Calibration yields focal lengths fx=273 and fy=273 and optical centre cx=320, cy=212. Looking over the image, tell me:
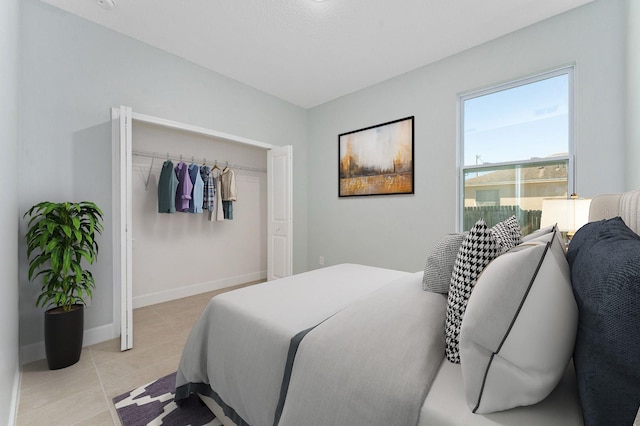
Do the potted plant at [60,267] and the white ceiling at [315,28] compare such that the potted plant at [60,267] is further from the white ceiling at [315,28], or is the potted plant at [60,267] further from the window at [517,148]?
the window at [517,148]

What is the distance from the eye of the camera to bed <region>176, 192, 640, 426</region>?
28.0 inches

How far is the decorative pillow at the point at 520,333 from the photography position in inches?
23.7

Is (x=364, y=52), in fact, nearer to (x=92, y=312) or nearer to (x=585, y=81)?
(x=585, y=81)

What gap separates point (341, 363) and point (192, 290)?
3236 mm

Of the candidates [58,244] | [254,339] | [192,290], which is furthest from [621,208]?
[192,290]

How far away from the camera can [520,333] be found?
0.60 m

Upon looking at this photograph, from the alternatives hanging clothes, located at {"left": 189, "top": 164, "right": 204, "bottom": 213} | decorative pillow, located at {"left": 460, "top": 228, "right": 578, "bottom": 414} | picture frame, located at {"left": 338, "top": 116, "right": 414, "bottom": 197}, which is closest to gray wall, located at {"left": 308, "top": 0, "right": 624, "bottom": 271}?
picture frame, located at {"left": 338, "top": 116, "right": 414, "bottom": 197}

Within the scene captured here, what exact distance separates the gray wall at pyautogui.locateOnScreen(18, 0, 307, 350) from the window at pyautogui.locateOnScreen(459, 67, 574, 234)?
3.11 metres

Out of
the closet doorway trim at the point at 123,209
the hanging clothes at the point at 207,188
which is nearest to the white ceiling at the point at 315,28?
the closet doorway trim at the point at 123,209

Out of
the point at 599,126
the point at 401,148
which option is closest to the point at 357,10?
the point at 401,148

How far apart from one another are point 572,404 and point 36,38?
146 inches

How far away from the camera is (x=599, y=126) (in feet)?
7.17

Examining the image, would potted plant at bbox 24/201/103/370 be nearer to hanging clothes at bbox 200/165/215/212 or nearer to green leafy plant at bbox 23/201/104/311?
green leafy plant at bbox 23/201/104/311

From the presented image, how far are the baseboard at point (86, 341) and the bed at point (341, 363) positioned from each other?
1492 mm
